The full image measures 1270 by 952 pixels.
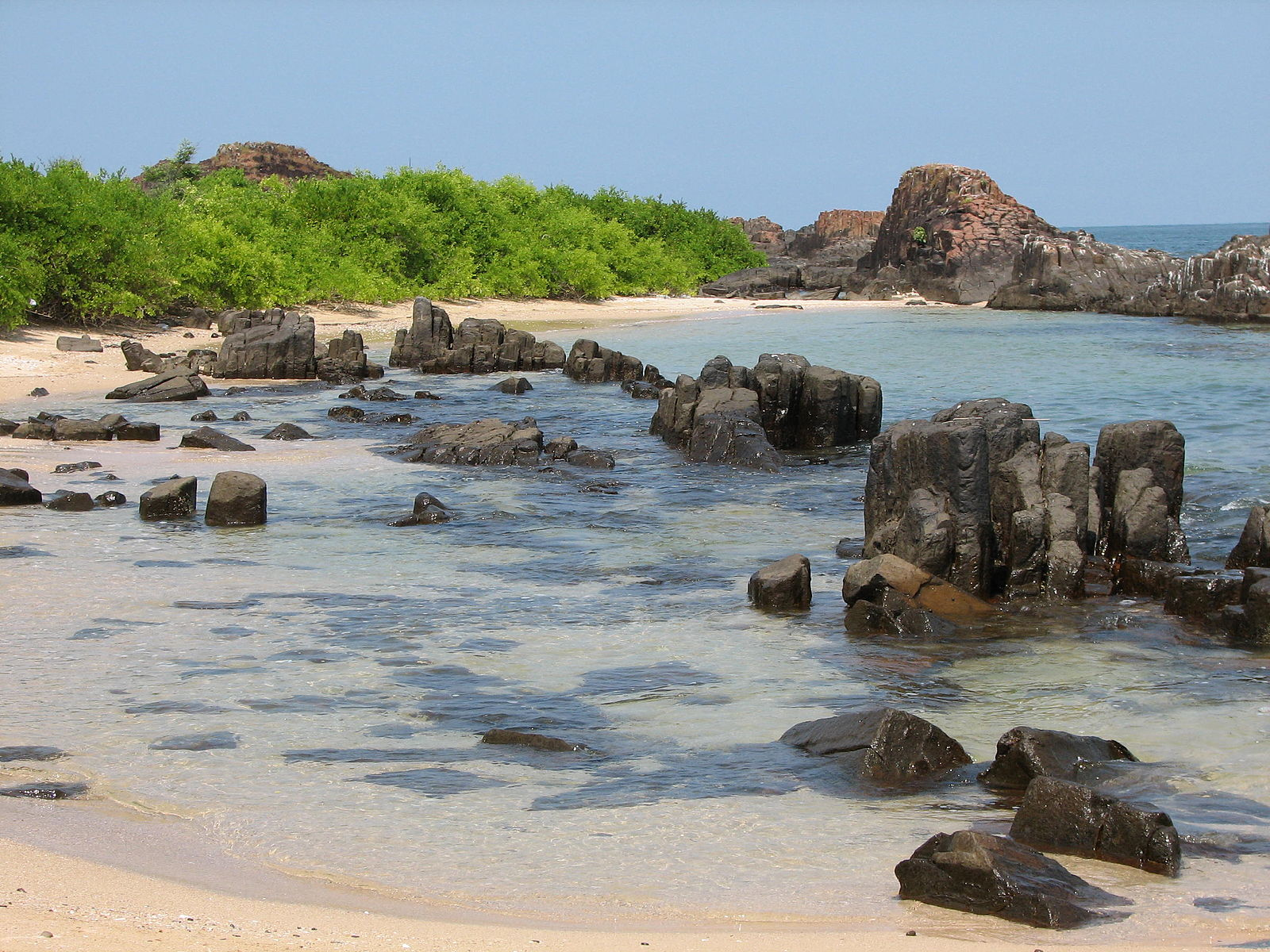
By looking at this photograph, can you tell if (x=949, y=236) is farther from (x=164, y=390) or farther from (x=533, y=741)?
(x=533, y=741)

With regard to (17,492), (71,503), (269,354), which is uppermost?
(269,354)

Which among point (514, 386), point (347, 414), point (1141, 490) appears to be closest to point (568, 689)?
point (1141, 490)

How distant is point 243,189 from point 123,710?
41.3 metres

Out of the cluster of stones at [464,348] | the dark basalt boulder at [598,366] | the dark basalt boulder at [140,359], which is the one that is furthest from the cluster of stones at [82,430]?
the cluster of stones at [464,348]

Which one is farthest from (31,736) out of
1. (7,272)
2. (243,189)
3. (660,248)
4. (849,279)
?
(849,279)

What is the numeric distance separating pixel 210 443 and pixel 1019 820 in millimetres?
14486

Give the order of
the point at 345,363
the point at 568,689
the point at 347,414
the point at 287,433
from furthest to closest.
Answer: the point at 345,363 < the point at 347,414 < the point at 287,433 < the point at 568,689

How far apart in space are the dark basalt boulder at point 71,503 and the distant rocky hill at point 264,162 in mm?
63171

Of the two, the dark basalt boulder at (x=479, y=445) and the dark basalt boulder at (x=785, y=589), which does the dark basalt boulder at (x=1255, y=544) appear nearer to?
the dark basalt boulder at (x=785, y=589)

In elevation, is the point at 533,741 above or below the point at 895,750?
below

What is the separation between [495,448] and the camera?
58.5 feet

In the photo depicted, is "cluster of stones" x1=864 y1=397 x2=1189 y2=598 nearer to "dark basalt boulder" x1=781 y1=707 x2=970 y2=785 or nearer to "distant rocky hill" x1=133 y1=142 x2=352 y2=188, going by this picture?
"dark basalt boulder" x1=781 y1=707 x2=970 y2=785

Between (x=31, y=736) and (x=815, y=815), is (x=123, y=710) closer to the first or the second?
(x=31, y=736)

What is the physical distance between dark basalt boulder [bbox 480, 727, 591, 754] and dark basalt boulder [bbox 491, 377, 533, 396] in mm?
19392
